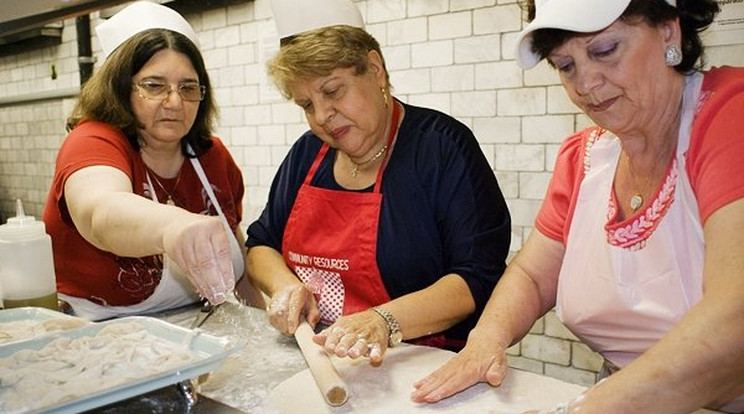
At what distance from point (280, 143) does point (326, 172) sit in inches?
87.3

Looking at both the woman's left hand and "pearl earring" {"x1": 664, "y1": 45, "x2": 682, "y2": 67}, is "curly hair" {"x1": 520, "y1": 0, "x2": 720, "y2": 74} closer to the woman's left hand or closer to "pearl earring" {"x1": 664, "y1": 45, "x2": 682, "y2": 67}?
"pearl earring" {"x1": 664, "y1": 45, "x2": 682, "y2": 67}

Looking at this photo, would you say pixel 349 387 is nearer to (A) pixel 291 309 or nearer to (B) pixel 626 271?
(A) pixel 291 309

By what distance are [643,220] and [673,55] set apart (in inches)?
13.4

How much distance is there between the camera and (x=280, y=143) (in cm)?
423

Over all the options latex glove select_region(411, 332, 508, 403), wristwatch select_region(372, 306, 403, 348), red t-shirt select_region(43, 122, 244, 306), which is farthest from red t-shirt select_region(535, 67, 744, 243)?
red t-shirt select_region(43, 122, 244, 306)

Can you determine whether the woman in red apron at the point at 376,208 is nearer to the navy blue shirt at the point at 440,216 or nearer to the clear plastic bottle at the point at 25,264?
the navy blue shirt at the point at 440,216

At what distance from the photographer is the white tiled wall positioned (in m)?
3.10

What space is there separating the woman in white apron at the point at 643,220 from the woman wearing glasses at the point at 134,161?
834 millimetres

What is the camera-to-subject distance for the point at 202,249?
127 cm

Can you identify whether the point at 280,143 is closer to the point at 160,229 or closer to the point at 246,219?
the point at 246,219

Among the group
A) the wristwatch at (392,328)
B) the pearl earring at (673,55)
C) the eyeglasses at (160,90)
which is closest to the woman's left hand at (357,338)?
the wristwatch at (392,328)

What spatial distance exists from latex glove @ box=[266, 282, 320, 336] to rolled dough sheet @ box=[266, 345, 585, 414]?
0.70ft

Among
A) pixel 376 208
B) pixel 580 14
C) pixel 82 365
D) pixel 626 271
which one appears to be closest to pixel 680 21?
pixel 580 14

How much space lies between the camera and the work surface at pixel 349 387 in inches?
49.4
